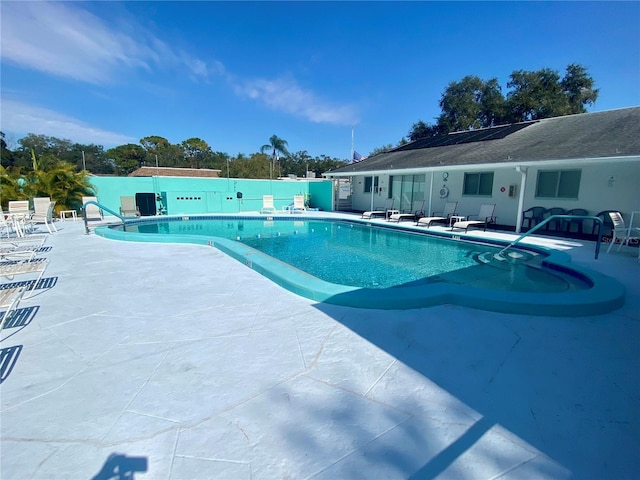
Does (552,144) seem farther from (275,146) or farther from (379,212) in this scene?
(275,146)

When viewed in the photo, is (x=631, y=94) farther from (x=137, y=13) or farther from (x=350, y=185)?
(x=137, y=13)

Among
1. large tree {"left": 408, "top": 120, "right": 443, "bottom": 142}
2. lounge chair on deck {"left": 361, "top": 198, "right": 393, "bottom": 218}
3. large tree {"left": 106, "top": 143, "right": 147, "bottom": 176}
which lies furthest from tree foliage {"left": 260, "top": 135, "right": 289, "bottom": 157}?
lounge chair on deck {"left": 361, "top": 198, "right": 393, "bottom": 218}

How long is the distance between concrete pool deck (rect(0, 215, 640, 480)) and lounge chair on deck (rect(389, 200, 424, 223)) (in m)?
10.5

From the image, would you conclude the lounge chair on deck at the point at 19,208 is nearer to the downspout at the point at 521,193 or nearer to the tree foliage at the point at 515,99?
the downspout at the point at 521,193

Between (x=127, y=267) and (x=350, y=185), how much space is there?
50.6 feet

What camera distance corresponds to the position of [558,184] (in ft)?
35.2

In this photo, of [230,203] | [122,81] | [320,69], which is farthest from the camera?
[320,69]

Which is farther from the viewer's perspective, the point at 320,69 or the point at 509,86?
the point at 509,86

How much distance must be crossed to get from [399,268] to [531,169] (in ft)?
Result: 26.6

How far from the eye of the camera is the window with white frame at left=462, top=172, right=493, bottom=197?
1262 centimetres

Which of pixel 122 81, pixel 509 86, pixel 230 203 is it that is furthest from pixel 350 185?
pixel 509 86

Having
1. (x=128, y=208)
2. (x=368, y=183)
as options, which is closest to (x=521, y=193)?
(x=368, y=183)

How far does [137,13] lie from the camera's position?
36.2 ft

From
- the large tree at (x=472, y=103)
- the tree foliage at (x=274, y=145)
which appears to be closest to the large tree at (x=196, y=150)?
the tree foliage at (x=274, y=145)
